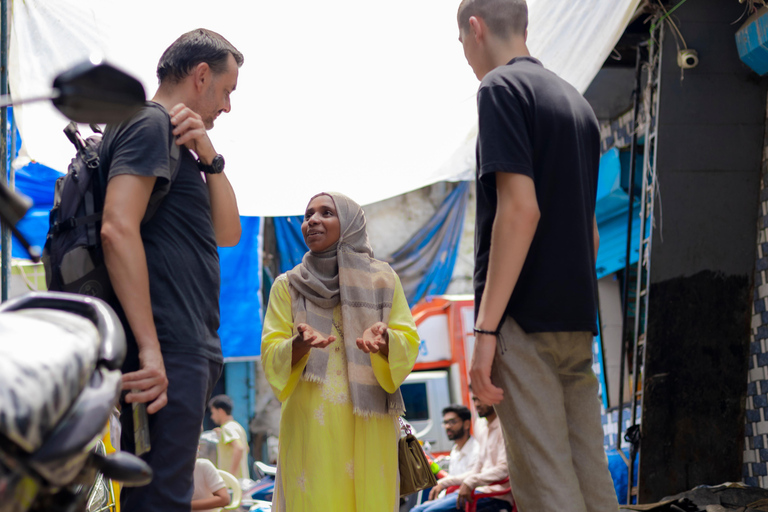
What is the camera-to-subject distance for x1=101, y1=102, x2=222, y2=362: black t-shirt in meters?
2.05

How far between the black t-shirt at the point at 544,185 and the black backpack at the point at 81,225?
38.3 inches

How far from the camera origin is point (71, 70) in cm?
125

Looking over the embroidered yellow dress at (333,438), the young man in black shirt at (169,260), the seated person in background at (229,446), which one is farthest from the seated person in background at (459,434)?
the young man in black shirt at (169,260)

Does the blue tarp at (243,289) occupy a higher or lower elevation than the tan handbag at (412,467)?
higher

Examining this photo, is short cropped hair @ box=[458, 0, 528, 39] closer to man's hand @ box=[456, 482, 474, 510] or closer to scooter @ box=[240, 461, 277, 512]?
man's hand @ box=[456, 482, 474, 510]

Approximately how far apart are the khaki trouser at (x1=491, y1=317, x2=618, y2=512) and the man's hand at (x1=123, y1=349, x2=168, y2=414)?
0.97m

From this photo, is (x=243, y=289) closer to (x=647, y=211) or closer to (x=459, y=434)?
(x=459, y=434)

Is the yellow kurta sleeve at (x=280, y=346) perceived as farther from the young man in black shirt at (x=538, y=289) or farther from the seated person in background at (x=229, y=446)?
the seated person in background at (x=229, y=446)

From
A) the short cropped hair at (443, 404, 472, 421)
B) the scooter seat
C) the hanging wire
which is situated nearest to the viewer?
the scooter seat

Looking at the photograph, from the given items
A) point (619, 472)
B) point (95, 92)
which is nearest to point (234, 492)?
point (619, 472)

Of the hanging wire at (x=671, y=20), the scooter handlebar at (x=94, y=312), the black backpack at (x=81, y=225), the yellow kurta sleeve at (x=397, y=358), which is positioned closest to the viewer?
the scooter handlebar at (x=94, y=312)

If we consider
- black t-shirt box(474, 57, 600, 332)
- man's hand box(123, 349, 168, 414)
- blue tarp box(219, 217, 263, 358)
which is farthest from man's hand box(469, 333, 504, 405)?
blue tarp box(219, 217, 263, 358)

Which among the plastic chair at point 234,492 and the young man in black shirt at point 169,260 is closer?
the young man in black shirt at point 169,260

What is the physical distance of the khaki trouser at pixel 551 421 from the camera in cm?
209
